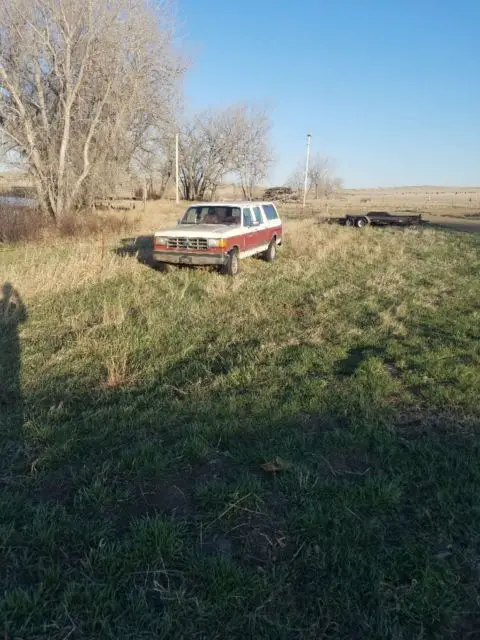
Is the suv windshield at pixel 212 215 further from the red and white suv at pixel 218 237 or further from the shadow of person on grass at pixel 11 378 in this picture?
the shadow of person on grass at pixel 11 378

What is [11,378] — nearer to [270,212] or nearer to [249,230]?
[249,230]

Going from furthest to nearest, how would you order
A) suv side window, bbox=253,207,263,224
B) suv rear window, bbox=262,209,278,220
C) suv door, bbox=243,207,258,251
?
suv rear window, bbox=262,209,278,220, suv side window, bbox=253,207,263,224, suv door, bbox=243,207,258,251

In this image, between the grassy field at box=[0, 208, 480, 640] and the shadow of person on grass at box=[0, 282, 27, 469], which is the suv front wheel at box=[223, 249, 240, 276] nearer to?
the grassy field at box=[0, 208, 480, 640]

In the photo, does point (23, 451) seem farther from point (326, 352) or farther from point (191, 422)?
point (326, 352)

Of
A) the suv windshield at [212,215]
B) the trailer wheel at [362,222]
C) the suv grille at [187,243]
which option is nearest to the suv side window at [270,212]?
the suv windshield at [212,215]

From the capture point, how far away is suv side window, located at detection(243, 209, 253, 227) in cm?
1130

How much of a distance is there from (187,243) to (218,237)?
2.54 feet

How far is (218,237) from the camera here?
974 cm

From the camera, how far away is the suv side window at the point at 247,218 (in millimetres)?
11298

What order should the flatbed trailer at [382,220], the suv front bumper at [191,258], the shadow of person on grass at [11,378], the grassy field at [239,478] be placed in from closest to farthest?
1. the grassy field at [239,478]
2. the shadow of person on grass at [11,378]
3. the suv front bumper at [191,258]
4. the flatbed trailer at [382,220]

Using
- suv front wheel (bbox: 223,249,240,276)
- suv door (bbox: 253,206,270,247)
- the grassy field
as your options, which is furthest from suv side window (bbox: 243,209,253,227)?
the grassy field

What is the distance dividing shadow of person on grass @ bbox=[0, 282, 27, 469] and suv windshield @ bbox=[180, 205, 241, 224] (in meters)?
5.03

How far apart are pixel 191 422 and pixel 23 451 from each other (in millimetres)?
1305

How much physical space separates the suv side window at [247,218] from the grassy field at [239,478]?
516 centimetres
